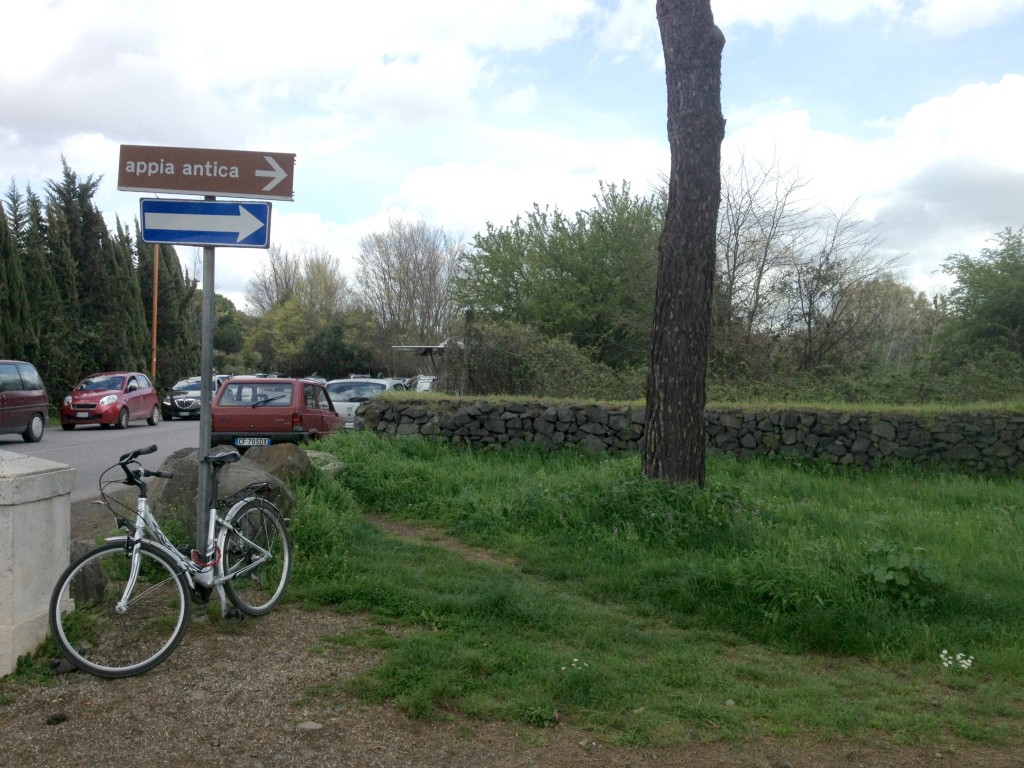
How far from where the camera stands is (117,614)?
4.99 metres

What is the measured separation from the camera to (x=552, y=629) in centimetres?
575

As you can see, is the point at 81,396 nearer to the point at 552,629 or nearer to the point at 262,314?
the point at 552,629

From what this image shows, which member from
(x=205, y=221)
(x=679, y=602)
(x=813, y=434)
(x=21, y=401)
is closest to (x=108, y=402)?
(x=21, y=401)

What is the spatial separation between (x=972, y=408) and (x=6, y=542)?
37.6 feet

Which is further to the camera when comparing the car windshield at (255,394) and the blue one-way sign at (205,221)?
the car windshield at (255,394)

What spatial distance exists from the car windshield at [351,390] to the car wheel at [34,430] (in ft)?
20.5

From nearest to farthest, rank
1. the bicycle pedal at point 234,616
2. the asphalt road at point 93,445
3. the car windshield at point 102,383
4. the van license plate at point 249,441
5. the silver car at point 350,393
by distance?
the bicycle pedal at point 234,616
the asphalt road at point 93,445
the van license plate at point 249,441
the silver car at point 350,393
the car windshield at point 102,383

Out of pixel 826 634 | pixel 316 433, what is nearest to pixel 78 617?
pixel 826 634

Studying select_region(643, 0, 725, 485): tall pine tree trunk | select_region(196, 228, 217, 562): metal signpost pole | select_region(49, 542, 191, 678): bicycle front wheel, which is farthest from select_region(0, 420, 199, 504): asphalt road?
select_region(643, 0, 725, 485): tall pine tree trunk

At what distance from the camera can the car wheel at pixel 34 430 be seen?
793 inches

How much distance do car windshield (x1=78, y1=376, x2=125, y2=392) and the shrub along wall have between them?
17.5 metres

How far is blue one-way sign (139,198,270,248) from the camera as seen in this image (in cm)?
576

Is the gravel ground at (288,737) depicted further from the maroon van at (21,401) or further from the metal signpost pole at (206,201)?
the maroon van at (21,401)

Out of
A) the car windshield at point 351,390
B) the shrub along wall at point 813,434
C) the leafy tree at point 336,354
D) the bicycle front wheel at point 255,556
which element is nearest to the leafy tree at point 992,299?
the shrub along wall at point 813,434
